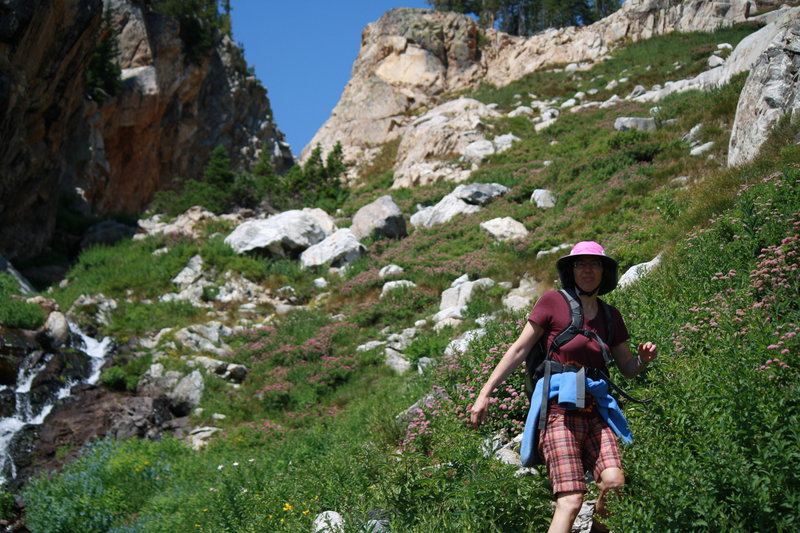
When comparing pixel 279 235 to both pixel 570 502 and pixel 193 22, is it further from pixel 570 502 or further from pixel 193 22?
pixel 193 22

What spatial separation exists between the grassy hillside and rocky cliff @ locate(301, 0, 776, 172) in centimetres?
2450

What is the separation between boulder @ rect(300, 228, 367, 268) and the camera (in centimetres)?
1867

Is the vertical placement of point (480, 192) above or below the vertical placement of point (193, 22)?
below

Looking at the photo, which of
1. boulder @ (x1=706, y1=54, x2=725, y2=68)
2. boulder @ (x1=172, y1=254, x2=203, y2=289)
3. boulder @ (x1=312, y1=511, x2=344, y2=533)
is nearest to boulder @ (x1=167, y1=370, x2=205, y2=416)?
boulder @ (x1=172, y1=254, x2=203, y2=289)

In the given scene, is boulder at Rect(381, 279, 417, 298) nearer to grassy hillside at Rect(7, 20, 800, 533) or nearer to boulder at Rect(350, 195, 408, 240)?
grassy hillside at Rect(7, 20, 800, 533)

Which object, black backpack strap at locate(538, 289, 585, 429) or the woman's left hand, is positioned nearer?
black backpack strap at locate(538, 289, 585, 429)

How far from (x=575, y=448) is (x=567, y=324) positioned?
712mm

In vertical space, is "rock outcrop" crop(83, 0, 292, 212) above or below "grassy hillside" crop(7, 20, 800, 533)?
above

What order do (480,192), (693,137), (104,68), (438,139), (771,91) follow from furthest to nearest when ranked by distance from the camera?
(438,139) < (104,68) < (480,192) < (693,137) < (771,91)

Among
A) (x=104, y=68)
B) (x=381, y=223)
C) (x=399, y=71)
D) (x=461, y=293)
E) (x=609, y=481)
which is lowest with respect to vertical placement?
(x=609, y=481)

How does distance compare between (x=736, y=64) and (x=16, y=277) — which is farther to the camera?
(x=736, y=64)

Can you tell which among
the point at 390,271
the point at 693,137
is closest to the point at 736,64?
the point at 693,137

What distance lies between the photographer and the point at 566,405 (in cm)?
344

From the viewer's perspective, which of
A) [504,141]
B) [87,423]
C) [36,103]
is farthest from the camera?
[504,141]
